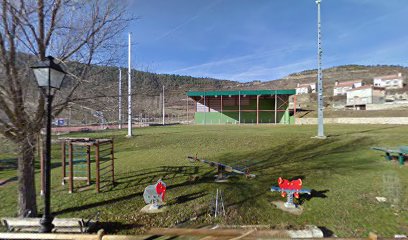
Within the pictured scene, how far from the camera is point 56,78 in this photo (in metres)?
4.24

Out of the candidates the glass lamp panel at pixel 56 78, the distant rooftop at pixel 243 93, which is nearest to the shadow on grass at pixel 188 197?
the glass lamp panel at pixel 56 78

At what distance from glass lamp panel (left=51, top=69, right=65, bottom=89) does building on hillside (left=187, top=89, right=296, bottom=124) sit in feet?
122

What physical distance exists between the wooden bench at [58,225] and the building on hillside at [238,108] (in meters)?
37.0

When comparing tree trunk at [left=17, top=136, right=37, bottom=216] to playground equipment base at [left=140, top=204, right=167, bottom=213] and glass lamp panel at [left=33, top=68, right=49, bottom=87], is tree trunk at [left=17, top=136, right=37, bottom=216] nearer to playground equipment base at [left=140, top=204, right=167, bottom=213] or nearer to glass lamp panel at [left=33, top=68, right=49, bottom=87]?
glass lamp panel at [left=33, top=68, right=49, bottom=87]

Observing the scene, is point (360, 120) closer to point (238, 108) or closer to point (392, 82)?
point (238, 108)

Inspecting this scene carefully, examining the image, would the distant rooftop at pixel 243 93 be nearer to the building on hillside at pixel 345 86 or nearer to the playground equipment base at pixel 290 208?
the playground equipment base at pixel 290 208

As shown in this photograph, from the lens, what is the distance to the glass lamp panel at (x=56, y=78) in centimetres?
418

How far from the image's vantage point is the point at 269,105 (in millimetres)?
43438

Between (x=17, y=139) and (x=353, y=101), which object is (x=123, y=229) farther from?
(x=353, y=101)

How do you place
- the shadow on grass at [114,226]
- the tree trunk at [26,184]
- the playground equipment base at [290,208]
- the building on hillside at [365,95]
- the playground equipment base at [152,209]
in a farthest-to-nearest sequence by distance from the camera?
the building on hillside at [365,95], the playground equipment base at [152,209], the playground equipment base at [290,208], the tree trunk at [26,184], the shadow on grass at [114,226]

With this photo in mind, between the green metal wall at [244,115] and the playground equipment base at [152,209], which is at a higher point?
the green metal wall at [244,115]

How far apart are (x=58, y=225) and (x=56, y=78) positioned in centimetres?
302

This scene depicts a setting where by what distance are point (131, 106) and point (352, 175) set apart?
8.13 metres

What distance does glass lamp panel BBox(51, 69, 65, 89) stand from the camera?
4.18 m
